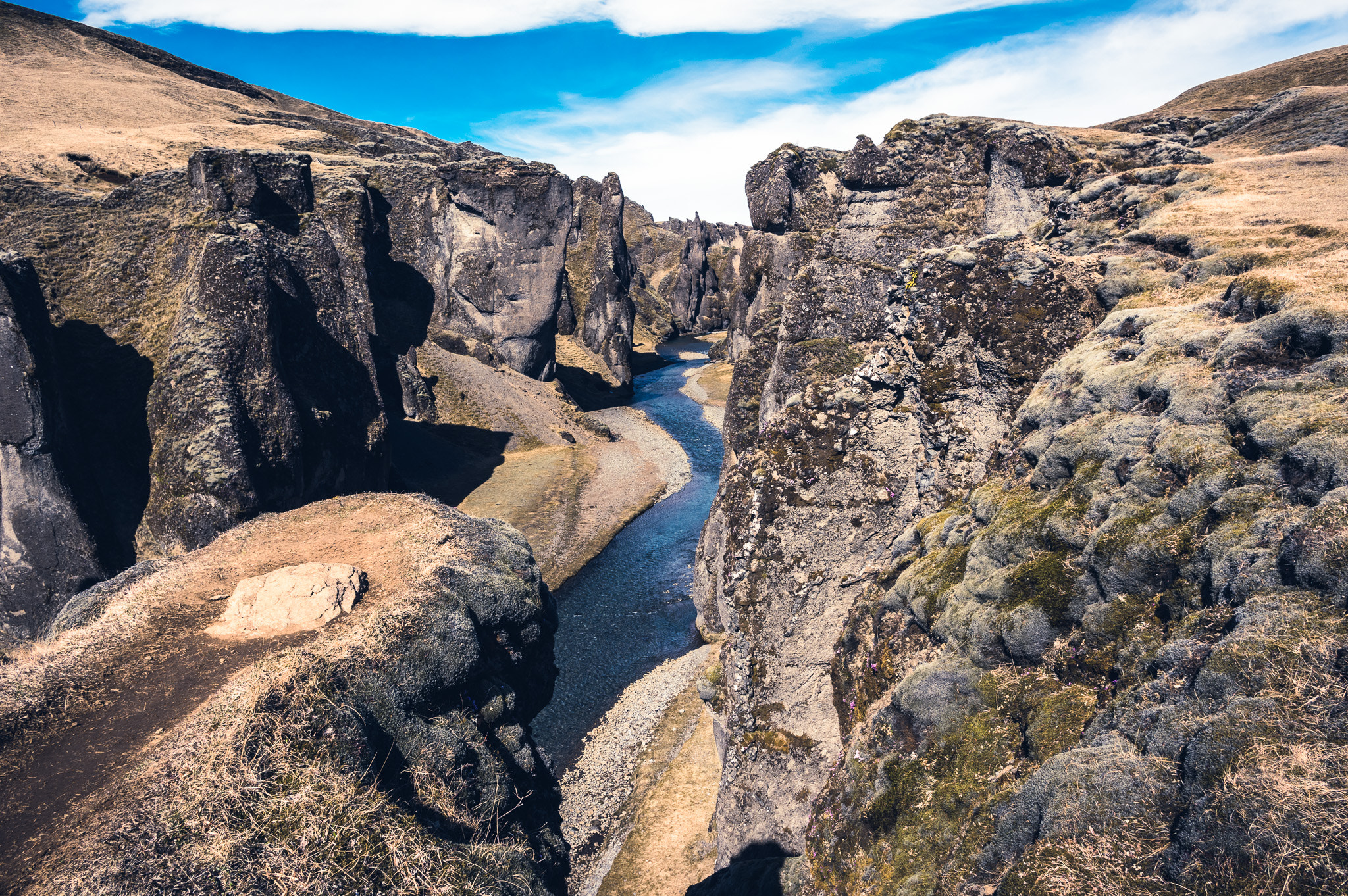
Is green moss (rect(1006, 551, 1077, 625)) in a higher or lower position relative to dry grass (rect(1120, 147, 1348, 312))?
lower

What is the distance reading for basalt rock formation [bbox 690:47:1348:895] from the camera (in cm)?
457

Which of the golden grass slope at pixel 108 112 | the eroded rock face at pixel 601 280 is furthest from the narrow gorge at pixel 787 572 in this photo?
the eroded rock face at pixel 601 280

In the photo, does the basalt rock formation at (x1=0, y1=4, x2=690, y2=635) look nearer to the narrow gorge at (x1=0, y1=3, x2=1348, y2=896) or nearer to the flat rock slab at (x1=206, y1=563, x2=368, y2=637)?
the narrow gorge at (x1=0, y1=3, x2=1348, y2=896)

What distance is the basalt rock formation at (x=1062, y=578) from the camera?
457 cm

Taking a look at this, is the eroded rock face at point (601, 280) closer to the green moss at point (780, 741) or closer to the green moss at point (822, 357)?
the green moss at point (822, 357)

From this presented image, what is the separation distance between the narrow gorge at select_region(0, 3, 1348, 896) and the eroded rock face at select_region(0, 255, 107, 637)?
129mm

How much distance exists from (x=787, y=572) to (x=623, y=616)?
1899cm

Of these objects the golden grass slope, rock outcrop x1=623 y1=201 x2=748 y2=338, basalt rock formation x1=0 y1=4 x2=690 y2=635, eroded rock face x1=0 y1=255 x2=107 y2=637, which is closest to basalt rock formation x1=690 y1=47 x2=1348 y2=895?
basalt rock formation x1=0 y1=4 x2=690 y2=635

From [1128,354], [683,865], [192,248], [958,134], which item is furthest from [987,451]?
[192,248]

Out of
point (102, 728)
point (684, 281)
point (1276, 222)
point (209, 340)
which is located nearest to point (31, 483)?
point (209, 340)

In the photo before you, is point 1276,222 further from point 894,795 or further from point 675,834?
point 675,834

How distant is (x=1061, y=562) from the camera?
7.25 metres

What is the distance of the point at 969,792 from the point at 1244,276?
760 centimetres

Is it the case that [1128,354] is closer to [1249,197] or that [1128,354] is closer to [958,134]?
[1249,197]
